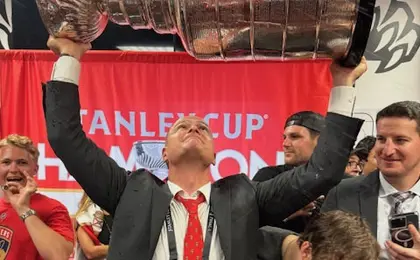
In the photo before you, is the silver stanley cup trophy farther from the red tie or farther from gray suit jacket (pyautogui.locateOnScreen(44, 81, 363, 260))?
the red tie

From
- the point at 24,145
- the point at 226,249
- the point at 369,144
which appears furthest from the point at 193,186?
the point at 369,144

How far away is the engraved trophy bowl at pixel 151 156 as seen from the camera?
364 cm

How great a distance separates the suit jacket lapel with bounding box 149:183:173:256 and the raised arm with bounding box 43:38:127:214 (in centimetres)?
16

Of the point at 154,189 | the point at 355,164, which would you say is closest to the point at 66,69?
the point at 154,189

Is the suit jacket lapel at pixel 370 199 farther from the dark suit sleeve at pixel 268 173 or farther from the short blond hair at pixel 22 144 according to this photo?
the short blond hair at pixel 22 144

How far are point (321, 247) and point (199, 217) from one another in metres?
0.42

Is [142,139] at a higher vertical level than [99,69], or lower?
lower

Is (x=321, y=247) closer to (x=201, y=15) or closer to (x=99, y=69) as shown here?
(x=201, y=15)

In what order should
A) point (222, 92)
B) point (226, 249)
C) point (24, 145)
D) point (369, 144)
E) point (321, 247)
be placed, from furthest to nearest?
point (222, 92) < point (369, 144) < point (24, 145) < point (226, 249) < point (321, 247)

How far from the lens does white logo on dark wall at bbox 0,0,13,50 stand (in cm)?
389

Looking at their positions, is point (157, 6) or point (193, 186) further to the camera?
point (193, 186)

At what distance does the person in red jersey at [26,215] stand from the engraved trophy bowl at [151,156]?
1664 millimetres

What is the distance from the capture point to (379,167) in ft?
5.08

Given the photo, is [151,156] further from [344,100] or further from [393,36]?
[344,100]
